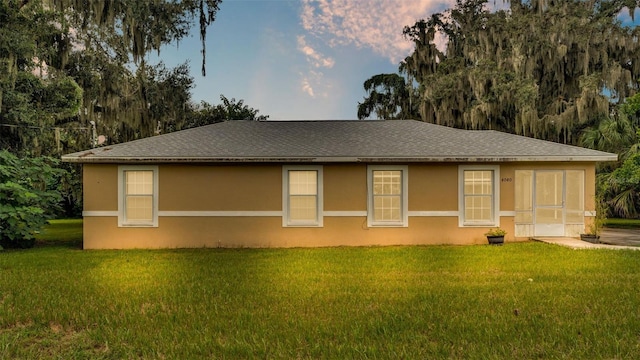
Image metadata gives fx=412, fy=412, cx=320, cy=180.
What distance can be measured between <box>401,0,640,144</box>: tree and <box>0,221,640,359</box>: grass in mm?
12167

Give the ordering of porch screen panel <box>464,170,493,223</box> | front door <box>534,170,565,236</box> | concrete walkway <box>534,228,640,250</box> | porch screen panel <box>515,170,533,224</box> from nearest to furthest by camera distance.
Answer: concrete walkway <box>534,228,640,250</box>
porch screen panel <box>464,170,493,223</box>
front door <box>534,170,565,236</box>
porch screen panel <box>515,170,533,224</box>

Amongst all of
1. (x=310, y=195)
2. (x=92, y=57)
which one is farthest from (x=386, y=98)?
(x=310, y=195)

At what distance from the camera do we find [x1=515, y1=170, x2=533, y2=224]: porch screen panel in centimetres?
1188

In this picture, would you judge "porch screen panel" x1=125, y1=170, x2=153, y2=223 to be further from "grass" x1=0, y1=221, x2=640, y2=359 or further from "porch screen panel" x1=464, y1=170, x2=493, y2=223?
"porch screen panel" x1=464, y1=170, x2=493, y2=223

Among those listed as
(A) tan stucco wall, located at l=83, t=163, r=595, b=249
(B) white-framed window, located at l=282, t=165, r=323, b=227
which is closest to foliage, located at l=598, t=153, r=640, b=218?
(A) tan stucco wall, located at l=83, t=163, r=595, b=249

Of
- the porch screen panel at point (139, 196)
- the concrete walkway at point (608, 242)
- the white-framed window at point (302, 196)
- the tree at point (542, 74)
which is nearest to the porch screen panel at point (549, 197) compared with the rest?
the concrete walkway at point (608, 242)

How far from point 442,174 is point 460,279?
190 inches

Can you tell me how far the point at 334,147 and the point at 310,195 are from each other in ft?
5.16

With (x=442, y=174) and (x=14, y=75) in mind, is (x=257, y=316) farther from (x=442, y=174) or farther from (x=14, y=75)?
(x=14, y=75)

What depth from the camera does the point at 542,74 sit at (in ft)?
71.4

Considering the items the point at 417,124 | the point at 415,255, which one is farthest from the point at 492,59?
the point at 415,255

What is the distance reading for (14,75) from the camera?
13.7m

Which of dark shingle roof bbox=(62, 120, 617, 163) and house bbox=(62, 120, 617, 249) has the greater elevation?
dark shingle roof bbox=(62, 120, 617, 163)

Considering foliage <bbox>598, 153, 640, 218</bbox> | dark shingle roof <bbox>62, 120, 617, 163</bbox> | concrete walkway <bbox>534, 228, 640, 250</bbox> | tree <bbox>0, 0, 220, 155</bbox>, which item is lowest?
concrete walkway <bbox>534, 228, 640, 250</bbox>
